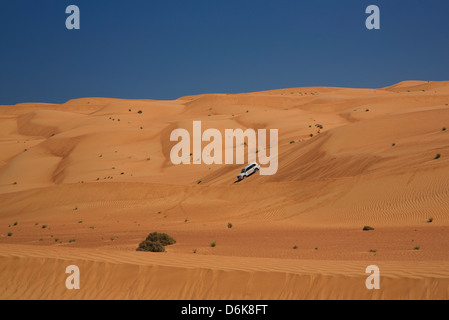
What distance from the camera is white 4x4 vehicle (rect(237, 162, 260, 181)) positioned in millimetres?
36188

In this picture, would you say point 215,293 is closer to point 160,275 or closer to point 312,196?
point 160,275

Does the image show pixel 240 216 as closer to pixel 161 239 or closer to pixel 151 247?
pixel 161 239

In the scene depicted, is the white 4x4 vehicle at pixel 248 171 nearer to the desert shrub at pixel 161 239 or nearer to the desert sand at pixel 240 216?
the desert sand at pixel 240 216

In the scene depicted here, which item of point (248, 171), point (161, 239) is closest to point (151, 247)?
point (161, 239)

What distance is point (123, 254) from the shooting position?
39.6ft

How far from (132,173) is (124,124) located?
25.0m

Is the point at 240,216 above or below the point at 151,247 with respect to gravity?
above

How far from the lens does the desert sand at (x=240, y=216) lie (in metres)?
9.52

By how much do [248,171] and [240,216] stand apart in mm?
9808

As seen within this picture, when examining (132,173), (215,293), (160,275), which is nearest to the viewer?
(215,293)

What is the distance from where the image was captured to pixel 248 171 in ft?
120

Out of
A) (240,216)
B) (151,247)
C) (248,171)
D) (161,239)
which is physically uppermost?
(248,171)

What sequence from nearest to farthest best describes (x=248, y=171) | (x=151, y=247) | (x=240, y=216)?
(x=151, y=247)
(x=240, y=216)
(x=248, y=171)
